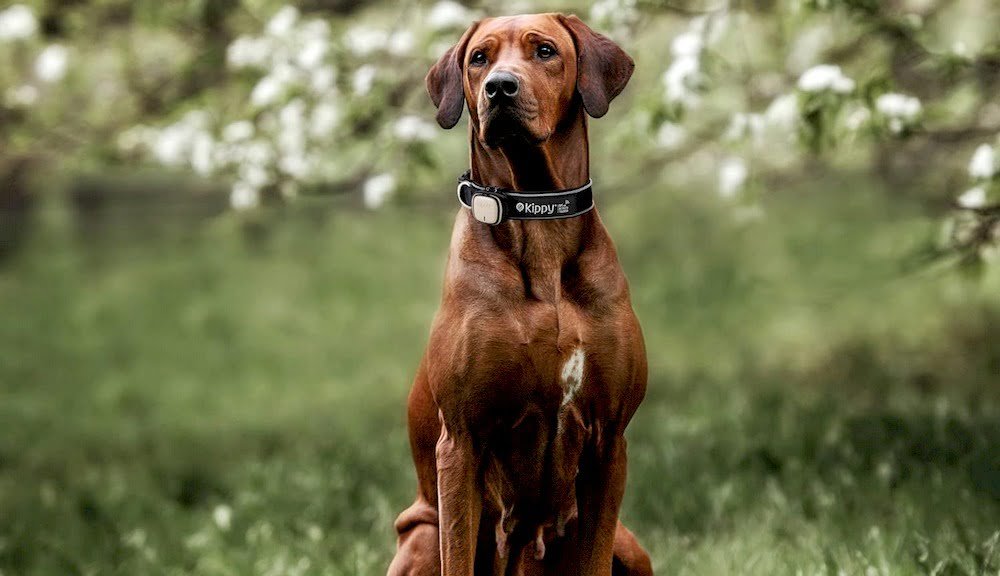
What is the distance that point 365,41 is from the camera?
6.37 m

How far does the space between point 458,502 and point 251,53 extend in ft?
13.2

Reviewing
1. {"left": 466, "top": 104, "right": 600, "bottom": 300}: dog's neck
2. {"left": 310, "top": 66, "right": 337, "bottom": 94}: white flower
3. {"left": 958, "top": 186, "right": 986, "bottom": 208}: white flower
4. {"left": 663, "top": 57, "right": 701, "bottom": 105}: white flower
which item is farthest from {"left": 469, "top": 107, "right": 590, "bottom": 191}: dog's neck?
{"left": 310, "top": 66, "right": 337, "bottom": 94}: white flower

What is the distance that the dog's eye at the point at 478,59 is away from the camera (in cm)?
290

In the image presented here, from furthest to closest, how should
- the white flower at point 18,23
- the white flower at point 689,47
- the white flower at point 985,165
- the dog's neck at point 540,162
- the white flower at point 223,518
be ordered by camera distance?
1. the white flower at point 18,23
2. the white flower at point 223,518
3. the white flower at point 689,47
4. the white flower at point 985,165
5. the dog's neck at point 540,162

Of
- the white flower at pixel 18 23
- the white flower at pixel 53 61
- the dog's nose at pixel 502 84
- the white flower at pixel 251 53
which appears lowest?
the white flower at pixel 53 61

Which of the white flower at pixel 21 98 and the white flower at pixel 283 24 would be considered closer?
the white flower at pixel 283 24

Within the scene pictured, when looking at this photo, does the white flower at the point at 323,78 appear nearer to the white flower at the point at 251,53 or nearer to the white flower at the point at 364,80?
the white flower at the point at 364,80

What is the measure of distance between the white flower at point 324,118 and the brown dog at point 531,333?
10.9ft

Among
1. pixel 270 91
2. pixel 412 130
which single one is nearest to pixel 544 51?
pixel 412 130

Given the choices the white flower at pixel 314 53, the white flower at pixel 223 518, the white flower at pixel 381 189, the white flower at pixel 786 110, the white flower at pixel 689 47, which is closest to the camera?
the white flower at pixel 786 110

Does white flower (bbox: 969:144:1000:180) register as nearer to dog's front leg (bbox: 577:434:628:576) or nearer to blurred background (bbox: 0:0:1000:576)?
blurred background (bbox: 0:0:1000:576)

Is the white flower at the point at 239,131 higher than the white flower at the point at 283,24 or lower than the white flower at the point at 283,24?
lower

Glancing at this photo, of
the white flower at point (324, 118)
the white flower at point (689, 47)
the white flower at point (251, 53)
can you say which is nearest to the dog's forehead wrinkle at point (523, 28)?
the white flower at point (689, 47)

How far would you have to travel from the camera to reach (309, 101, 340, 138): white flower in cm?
631
